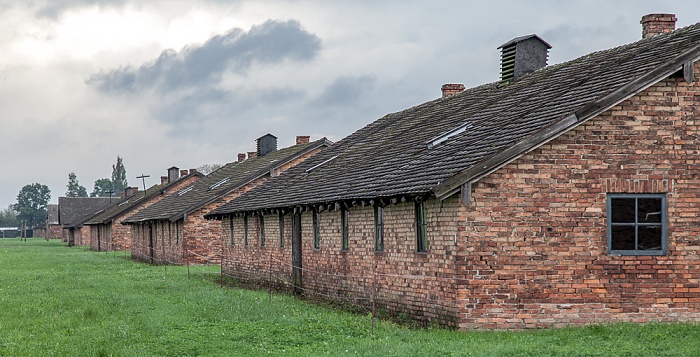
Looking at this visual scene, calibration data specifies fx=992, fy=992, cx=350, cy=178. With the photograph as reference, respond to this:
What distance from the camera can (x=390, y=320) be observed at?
64.8 ft

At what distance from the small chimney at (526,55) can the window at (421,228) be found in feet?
27.6

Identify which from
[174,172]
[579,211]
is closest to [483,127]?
[579,211]

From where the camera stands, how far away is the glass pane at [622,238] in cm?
1752

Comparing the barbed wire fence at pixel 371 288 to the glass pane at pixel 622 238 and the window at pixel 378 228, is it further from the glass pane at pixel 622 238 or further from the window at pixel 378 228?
the glass pane at pixel 622 238

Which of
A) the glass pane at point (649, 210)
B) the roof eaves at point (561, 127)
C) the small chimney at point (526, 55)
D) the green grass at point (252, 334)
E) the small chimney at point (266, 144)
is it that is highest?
the small chimney at point (526, 55)

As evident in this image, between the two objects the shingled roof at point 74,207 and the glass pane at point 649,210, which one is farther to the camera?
the shingled roof at point 74,207

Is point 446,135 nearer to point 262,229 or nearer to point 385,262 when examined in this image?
point 385,262

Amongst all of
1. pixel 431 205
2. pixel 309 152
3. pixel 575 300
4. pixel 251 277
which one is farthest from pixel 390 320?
pixel 309 152

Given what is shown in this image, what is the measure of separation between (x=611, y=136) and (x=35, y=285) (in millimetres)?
20867

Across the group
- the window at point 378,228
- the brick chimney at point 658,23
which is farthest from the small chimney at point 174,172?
the window at point 378,228

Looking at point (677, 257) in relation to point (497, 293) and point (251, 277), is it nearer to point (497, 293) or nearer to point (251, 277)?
point (497, 293)

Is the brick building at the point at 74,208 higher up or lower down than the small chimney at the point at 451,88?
lower down

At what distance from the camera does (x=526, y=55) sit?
26.7 m

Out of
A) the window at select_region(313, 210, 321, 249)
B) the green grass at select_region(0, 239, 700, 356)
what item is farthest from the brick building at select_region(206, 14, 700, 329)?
the window at select_region(313, 210, 321, 249)
